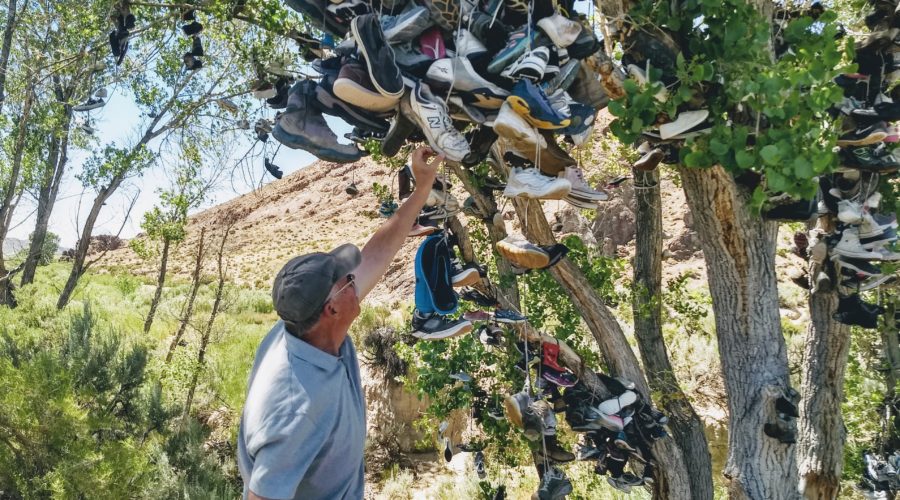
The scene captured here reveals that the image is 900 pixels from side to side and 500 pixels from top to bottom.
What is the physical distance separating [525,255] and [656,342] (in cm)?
256

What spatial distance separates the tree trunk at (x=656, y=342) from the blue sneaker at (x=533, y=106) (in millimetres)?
2595

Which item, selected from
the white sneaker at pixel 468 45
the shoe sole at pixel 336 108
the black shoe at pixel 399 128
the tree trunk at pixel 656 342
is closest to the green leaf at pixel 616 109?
the white sneaker at pixel 468 45

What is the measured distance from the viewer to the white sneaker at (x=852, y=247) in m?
2.59

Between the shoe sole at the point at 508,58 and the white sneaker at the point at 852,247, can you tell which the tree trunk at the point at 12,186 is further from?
the white sneaker at the point at 852,247

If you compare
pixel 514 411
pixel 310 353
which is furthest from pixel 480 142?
pixel 514 411

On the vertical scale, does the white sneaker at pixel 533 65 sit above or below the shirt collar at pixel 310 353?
above

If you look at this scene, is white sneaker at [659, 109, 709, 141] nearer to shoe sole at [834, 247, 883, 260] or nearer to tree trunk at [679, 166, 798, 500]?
tree trunk at [679, 166, 798, 500]

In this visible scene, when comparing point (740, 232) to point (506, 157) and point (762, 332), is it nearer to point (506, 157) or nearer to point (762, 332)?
point (762, 332)

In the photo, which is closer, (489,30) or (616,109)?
(489,30)

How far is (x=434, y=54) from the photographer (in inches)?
63.6

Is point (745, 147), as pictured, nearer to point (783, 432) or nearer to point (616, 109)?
point (616, 109)

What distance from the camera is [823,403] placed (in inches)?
135

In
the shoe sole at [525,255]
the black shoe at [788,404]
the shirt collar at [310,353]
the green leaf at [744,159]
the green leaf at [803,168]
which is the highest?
the green leaf at [744,159]

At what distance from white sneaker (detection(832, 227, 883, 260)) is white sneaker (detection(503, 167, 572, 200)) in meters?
1.89
